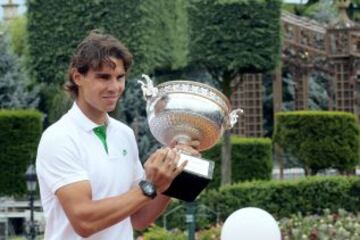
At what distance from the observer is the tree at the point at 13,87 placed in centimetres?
3359

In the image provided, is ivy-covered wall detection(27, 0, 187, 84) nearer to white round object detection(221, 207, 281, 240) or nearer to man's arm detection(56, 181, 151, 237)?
white round object detection(221, 207, 281, 240)

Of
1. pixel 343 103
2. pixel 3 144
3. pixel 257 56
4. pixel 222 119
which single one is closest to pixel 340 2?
pixel 343 103

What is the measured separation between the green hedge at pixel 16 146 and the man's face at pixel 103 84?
1894 centimetres

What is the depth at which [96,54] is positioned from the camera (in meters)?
3.84

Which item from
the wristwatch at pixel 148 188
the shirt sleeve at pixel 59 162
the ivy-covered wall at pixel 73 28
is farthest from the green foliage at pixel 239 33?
the wristwatch at pixel 148 188

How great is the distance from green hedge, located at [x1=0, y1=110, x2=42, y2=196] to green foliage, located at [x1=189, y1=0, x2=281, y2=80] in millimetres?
3127

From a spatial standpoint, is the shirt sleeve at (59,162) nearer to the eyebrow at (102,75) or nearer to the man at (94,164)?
the man at (94,164)

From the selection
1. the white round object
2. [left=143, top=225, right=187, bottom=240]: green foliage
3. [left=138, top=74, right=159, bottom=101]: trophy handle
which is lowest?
[left=143, top=225, right=187, bottom=240]: green foliage

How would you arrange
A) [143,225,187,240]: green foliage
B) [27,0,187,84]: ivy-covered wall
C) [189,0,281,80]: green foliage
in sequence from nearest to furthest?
[143,225,187,240]: green foliage
[189,0,281,80]: green foliage
[27,0,187,84]: ivy-covered wall

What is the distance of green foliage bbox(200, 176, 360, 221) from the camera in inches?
679

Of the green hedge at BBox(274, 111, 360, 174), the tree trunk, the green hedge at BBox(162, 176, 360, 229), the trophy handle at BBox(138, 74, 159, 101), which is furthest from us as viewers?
the green hedge at BBox(274, 111, 360, 174)

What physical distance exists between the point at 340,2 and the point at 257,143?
7.37m

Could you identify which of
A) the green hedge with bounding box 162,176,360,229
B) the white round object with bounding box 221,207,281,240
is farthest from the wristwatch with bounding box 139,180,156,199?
the green hedge with bounding box 162,176,360,229

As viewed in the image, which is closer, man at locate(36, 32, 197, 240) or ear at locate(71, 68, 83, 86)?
man at locate(36, 32, 197, 240)
